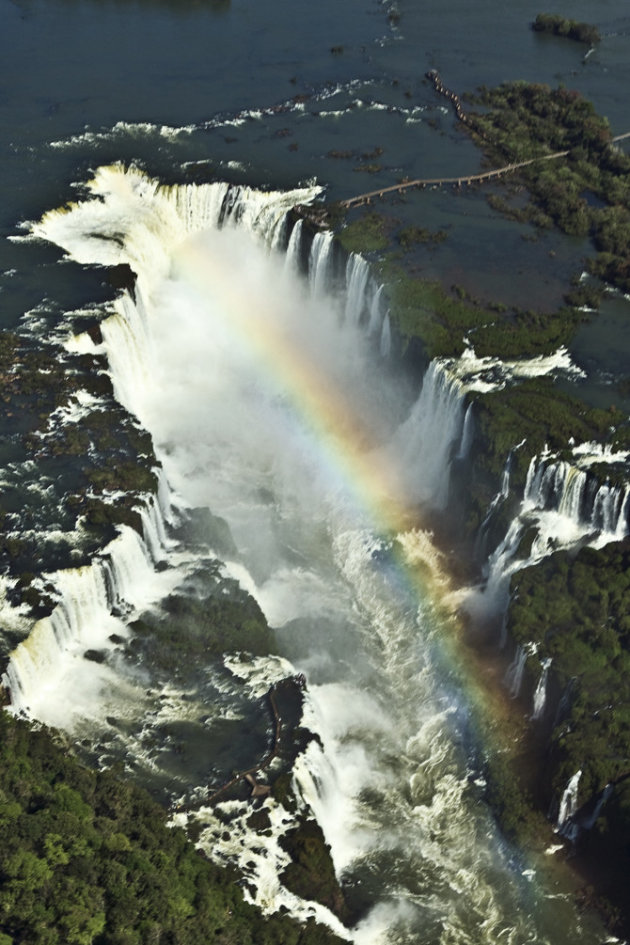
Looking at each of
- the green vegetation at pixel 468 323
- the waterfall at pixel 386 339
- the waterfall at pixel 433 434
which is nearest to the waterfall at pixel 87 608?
the waterfall at pixel 433 434

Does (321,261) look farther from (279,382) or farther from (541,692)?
(541,692)

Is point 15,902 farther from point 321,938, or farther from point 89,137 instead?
point 89,137

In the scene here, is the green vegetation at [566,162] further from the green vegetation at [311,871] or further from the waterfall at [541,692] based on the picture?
the green vegetation at [311,871]

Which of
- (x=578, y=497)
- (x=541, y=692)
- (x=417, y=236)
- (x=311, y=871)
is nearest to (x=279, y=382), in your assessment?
(x=417, y=236)

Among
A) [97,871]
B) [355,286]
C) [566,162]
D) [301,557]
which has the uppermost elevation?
[566,162]

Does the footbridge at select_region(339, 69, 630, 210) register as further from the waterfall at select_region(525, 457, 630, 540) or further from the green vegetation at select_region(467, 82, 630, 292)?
the waterfall at select_region(525, 457, 630, 540)

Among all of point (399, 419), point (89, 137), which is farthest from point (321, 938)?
point (89, 137)
